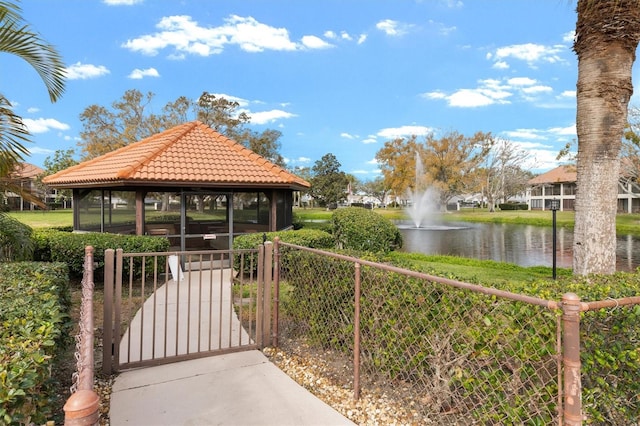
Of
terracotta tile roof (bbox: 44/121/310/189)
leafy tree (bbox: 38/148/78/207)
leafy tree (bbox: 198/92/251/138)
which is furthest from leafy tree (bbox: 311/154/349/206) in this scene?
terracotta tile roof (bbox: 44/121/310/189)

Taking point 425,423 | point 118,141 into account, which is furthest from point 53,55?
point 118,141

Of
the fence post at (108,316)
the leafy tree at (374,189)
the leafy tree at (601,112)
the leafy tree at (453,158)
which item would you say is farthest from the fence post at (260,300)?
the leafy tree at (374,189)

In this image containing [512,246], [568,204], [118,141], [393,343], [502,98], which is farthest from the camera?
[568,204]

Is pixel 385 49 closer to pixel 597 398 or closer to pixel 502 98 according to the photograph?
pixel 597 398

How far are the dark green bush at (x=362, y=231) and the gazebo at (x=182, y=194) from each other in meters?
1.77

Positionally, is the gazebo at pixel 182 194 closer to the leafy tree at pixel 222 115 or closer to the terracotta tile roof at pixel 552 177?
the leafy tree at pixel 222 115

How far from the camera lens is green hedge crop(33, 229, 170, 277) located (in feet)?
26.4

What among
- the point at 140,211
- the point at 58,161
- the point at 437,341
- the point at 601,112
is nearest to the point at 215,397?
the point at 437,341

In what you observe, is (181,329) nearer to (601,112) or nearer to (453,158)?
(601,112)

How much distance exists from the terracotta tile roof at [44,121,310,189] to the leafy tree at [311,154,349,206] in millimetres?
46850

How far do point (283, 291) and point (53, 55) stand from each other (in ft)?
16.8

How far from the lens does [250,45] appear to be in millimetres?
22609

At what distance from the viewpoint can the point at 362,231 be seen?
11.1 m

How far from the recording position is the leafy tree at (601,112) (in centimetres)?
489
